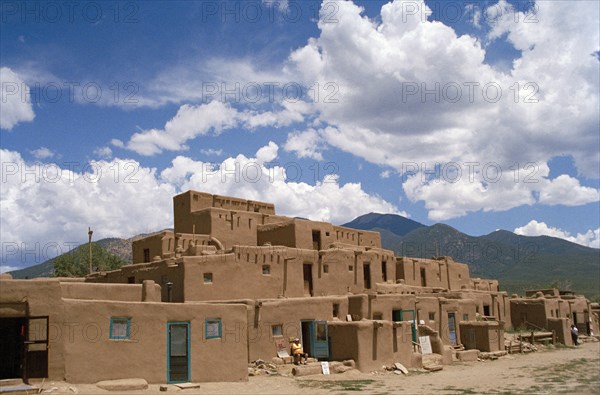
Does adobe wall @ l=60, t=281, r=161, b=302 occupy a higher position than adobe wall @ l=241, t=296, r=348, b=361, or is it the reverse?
adobe wall @ l=60, t=281, r=161, b=302

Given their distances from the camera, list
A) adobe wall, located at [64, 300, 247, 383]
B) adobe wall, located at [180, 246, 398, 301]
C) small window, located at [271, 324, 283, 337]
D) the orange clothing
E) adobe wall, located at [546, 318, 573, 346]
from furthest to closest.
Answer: adobe wall, located at [546, 318, 573, 346] < adobe wall, located at [180, 246, 398, 301] < small window, located at [271, 324, 283, 337] < the orange clothing < adobe wall, located at [64, 300, 247, 383]

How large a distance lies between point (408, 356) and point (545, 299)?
21783mm

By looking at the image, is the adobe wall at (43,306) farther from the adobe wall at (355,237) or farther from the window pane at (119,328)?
the adobe wall at (355,237)

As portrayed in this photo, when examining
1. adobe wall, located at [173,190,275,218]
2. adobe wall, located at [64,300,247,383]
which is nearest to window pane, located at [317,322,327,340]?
adobe wall, located at [64,300,247,383]

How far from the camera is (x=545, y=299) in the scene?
4650 centimetres

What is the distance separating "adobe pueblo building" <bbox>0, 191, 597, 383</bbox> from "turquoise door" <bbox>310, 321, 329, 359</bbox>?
4cm

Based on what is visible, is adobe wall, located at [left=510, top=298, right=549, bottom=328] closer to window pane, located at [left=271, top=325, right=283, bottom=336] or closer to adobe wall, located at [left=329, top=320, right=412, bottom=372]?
adobe wall, located at [left=329, top=320, right=412, bottom=372]

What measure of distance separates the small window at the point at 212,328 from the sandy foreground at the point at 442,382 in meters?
1.77

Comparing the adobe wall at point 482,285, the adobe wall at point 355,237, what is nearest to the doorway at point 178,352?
the adobe wall at point 355,237

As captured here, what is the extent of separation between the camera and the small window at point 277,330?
88.1 feet

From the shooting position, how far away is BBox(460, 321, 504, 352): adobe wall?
3584 cm

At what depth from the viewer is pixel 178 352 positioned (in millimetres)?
21812

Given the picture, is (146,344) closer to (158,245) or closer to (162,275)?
(162,275)

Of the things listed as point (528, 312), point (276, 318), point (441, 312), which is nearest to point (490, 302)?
point (528, 312)
